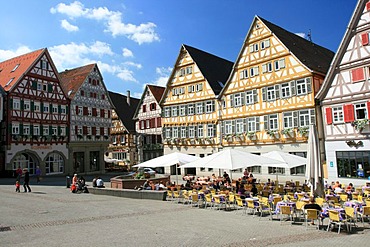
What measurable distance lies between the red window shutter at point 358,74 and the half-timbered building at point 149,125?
25.5 m

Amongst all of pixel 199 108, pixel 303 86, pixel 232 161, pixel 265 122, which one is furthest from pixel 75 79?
pixel 232 161

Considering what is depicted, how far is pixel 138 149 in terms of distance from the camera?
45250mm

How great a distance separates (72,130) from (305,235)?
3620cm

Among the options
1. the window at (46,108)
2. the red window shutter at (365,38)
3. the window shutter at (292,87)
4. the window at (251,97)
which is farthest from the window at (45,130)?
the red window shutter at (365,38)

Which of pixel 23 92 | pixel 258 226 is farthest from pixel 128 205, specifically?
pixel 23 92

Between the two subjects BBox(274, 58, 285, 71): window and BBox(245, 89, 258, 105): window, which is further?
BBox(245, 89, 258, 105): window

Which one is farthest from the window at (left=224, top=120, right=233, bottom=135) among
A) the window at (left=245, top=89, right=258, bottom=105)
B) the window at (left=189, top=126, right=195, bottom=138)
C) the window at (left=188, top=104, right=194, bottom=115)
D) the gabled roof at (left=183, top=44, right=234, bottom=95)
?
the window at (left=188, top=104, right=194, bottom=115)

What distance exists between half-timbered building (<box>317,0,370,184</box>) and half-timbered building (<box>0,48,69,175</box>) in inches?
1167

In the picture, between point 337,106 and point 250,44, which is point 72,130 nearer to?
point 250,44

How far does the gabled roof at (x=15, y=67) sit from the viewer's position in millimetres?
35656

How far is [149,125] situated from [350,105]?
1078 inches

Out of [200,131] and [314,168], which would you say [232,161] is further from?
[200,131]

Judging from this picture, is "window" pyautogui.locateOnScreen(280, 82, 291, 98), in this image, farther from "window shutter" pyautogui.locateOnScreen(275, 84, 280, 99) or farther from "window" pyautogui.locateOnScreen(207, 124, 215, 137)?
"window" pyautogui.locateOnScreen(207, 124, 215, 137)

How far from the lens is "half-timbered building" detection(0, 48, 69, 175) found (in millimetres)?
34344
